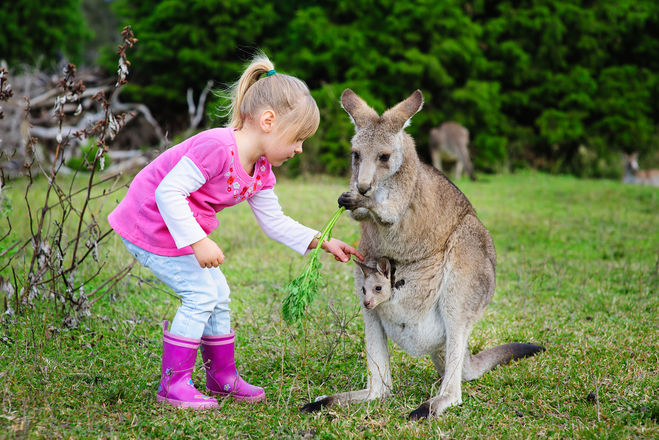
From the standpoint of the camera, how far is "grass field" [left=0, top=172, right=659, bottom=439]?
2.52 m

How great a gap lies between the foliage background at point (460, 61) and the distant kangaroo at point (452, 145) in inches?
38.0

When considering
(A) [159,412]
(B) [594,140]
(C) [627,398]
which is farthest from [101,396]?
(B) [594,140]

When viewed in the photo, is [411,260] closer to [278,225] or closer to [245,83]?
[278,225]

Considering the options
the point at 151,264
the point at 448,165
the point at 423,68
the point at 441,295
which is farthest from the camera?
the point at 448,165

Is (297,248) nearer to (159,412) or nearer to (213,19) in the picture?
(159,412)

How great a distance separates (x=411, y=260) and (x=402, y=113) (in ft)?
2.28

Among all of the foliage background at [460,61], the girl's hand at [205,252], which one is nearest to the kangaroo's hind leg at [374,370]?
the girl's hand at [205,252]

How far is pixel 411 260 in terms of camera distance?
2961 mm

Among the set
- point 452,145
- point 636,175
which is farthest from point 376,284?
point 636,175

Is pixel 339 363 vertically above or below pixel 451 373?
below

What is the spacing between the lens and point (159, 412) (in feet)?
8.54

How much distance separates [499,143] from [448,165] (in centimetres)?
112

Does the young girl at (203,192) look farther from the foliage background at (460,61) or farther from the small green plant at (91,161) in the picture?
the foliage background at (460,61)

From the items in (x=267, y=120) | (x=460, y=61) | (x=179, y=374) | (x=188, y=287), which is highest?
(x=460, y=61)
